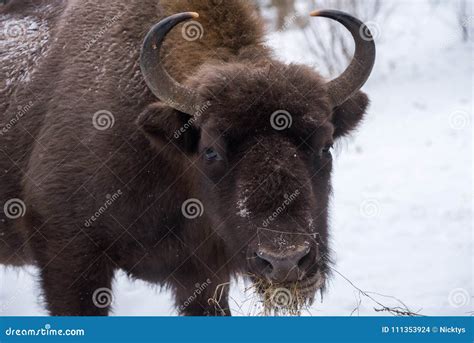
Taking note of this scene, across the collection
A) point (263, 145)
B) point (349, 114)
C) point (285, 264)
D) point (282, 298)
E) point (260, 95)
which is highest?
point (260, 95)

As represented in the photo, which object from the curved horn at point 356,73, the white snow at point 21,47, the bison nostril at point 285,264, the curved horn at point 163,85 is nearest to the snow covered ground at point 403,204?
the bison nostril at point 285,264

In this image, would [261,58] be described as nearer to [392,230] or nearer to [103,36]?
[103,36]

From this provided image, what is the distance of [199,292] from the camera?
20.6 ft

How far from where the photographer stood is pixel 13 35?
6723 millimetres

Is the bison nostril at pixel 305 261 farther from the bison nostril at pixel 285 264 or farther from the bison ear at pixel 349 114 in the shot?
the bison ear at pixel 349 114

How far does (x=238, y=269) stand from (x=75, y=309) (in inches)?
52.9

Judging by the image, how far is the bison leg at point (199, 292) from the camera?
6027 millimetres

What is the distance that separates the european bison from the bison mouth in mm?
13

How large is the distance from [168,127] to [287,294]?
1.55 meters

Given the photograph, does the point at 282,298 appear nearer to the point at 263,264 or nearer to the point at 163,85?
the point at 263,264

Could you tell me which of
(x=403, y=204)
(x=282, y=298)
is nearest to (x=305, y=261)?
(x=282, y=298)

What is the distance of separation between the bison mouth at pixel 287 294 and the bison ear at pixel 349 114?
1350mm

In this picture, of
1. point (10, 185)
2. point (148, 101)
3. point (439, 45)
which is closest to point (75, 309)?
point (10, 185)

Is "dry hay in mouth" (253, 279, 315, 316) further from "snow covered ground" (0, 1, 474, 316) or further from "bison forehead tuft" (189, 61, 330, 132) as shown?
"bison forehead tuft" (189, 61, 330, 132)
